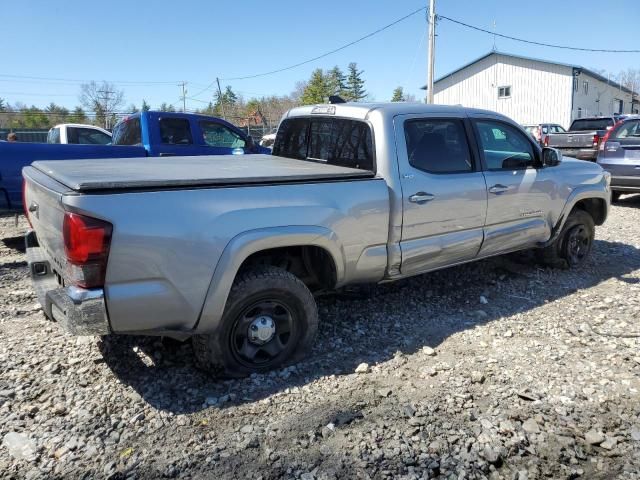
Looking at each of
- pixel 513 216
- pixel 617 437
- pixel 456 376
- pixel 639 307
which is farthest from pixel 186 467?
pixel 639 307

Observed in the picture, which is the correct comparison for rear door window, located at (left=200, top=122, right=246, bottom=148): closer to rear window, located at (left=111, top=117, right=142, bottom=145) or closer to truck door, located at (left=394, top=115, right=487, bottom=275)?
rear window, located at (left=111, top=117, right=142, bottom=145)

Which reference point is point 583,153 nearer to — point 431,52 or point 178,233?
point 431,52

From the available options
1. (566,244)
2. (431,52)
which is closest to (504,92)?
(431,52)

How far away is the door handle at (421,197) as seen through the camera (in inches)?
156

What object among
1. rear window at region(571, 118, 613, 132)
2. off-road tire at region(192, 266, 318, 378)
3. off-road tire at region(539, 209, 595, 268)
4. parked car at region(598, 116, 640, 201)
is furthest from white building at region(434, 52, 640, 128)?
off-road tire at region(192, 266, 318, 378)

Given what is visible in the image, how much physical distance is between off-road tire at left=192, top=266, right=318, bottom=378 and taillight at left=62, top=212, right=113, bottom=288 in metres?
0.82

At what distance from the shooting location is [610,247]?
698 cm

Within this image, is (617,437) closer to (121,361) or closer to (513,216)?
(513,216)

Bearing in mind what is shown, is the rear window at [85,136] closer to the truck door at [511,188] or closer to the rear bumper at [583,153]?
the truck door at [511,188]

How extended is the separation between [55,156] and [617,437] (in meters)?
6.35

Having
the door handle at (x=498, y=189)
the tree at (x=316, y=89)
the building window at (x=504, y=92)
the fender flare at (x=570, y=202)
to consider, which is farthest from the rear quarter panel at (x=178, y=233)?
the tree at (x=316, y=89)

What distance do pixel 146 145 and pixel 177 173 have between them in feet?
16.9

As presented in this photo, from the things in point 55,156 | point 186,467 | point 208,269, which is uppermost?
point 55,156

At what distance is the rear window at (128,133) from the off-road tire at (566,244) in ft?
20.5
